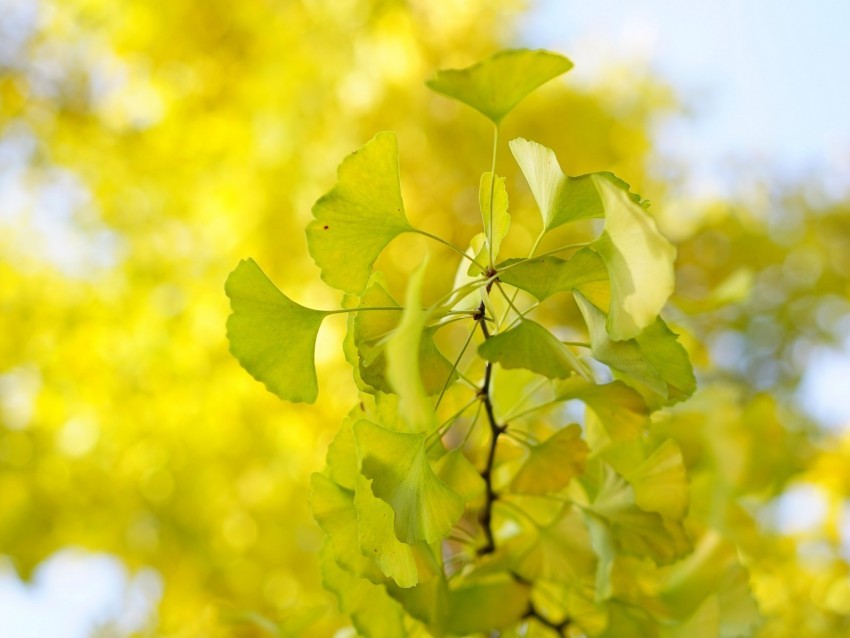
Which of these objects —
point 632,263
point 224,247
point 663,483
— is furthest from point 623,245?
point 224,247

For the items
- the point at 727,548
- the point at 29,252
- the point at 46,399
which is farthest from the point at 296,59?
the point at 727,548

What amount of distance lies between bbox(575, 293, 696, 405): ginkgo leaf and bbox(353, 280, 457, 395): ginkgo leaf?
4cm

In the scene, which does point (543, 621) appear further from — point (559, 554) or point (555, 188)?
point (555, 188)

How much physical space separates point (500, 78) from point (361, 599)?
150mm

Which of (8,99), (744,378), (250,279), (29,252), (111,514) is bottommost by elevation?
(744,378)

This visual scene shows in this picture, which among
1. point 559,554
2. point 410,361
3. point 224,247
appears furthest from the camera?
point 224,247

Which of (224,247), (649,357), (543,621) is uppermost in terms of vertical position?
(649,357)

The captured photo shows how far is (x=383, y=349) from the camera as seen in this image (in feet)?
0.59

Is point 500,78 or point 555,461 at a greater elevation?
point 500,78

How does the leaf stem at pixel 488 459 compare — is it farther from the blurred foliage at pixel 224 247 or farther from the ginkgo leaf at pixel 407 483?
the blurred foliage at pixel 224 247

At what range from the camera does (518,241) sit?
1260mm

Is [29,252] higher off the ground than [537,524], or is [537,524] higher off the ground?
[537,524]

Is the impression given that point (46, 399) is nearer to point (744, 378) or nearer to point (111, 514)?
point (111, 514)

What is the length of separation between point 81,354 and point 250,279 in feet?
4.18
